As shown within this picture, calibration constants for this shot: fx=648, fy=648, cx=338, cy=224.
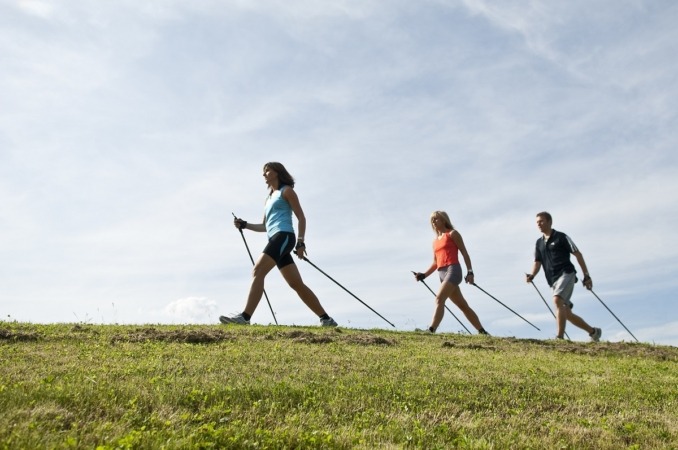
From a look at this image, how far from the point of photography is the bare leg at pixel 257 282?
39.4 ft

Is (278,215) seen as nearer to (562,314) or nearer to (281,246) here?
(281,246)

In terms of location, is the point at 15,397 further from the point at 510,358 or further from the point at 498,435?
the point at 510,358

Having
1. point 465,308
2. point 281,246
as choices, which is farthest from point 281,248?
point 465,308

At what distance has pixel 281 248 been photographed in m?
12.3

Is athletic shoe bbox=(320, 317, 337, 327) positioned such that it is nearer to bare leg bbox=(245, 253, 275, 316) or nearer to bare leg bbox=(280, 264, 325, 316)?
bare leg bbox=(280, 264, 325, 316)

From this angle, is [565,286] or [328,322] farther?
[565,286]

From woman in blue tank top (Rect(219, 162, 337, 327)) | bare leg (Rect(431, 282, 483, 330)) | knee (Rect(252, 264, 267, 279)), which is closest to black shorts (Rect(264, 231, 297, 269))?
woman in blue tank top (Rect(219, 162, 337, 327))

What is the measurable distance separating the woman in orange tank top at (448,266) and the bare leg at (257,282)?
13.1 feet

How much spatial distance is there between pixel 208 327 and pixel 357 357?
11.3ft

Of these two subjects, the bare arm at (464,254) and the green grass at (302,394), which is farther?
the bare arm at (464,254)

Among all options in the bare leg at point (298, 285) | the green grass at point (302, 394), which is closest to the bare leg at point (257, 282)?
the bare leg at point (298, 285)

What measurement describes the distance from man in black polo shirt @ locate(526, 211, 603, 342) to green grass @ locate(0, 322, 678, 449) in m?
4.22

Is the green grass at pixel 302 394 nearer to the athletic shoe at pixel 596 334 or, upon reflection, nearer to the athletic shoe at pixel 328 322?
A: the athletic shoe at pixel 328 322

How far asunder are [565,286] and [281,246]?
687cm
